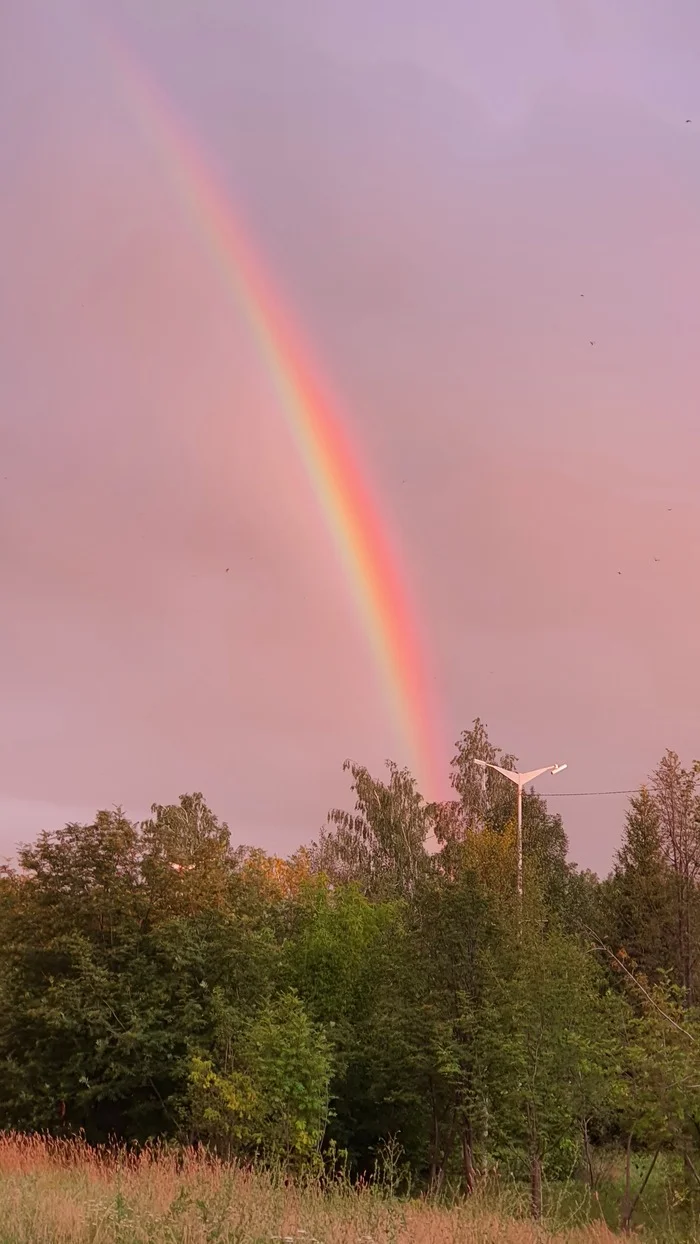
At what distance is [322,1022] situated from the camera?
86.0 feet

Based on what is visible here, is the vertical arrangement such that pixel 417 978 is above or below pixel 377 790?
below

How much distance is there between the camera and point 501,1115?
19766mm

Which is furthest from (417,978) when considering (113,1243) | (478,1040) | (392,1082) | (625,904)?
(625,904)

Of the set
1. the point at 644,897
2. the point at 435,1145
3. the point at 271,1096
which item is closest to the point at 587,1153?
the point at 435,1145

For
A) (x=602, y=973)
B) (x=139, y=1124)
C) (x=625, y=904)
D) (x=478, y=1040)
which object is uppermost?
(x=625, y=904)

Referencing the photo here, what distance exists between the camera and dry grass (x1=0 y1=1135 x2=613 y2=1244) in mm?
7262

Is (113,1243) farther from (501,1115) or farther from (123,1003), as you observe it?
(123,1003)

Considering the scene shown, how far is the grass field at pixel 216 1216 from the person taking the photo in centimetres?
727

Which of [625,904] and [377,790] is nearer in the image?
[625,904]

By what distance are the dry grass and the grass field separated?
10 millimetres

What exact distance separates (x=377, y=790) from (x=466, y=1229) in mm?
52841

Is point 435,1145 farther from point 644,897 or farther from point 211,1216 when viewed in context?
point 644,897

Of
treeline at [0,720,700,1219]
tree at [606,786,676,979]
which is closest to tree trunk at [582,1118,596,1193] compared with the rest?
treeline at [0,720,700,1219]

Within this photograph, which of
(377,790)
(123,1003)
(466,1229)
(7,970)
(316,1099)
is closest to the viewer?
(466,1229)
